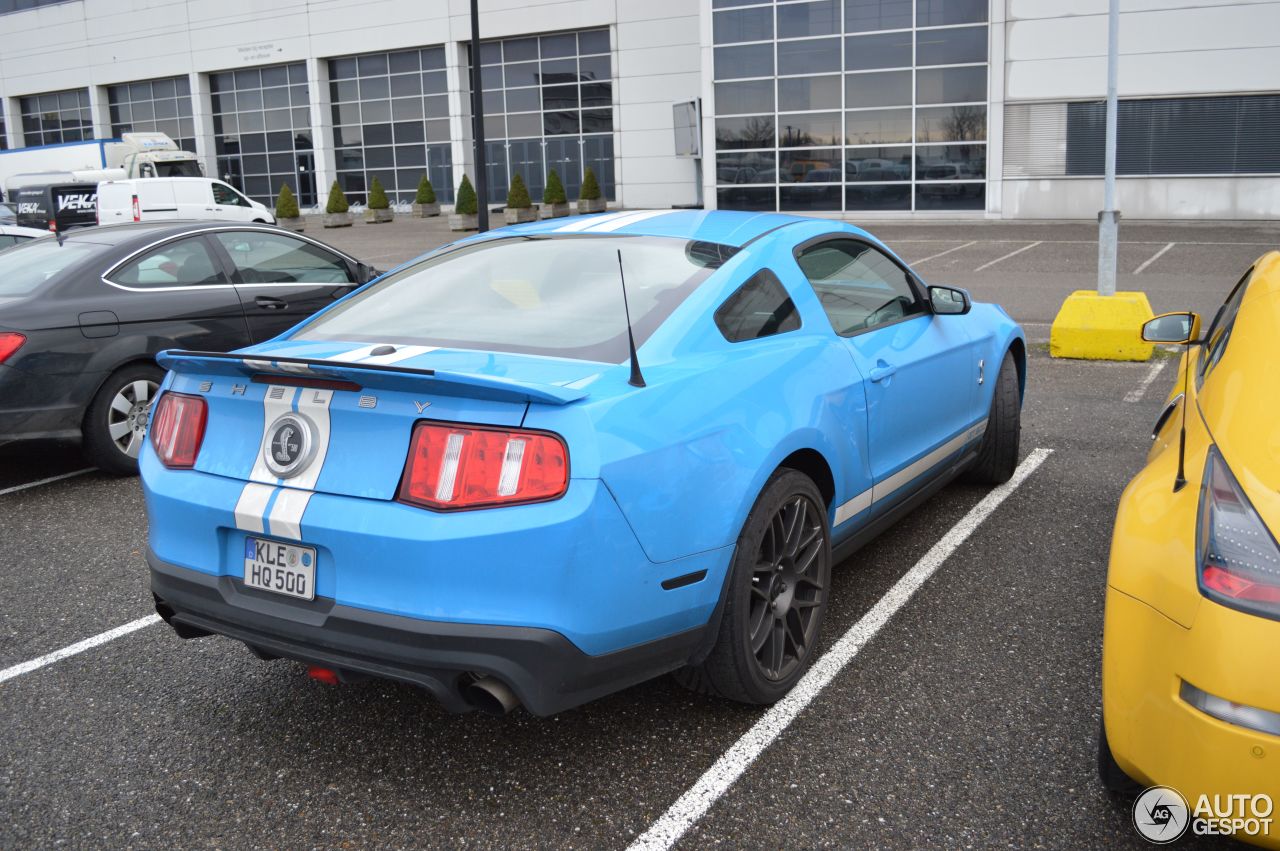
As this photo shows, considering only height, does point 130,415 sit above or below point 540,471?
below

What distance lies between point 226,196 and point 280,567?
3018 cm

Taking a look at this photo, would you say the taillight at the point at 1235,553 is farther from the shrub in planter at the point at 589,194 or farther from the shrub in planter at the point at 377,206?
the shrub in planter at the point at 377,206

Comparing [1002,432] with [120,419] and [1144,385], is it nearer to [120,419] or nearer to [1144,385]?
[1144,385]

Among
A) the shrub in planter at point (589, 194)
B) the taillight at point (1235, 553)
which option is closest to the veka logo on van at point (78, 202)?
the shrub in planter at point (589, 194)

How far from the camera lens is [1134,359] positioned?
977cm

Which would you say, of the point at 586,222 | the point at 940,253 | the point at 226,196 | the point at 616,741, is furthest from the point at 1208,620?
the point at 226,196

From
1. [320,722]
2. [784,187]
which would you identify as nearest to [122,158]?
[784,187]

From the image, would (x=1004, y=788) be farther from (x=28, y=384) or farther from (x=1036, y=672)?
(x=28, y=384)

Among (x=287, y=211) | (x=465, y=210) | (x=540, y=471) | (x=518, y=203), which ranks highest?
(x=287, y=211)

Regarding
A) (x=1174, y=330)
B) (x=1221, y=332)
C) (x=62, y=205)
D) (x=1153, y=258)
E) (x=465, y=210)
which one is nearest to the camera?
(x=1221, y=332)

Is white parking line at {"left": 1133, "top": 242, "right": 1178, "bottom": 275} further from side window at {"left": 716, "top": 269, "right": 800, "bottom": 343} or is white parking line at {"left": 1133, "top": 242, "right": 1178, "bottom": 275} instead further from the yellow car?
the yellow car

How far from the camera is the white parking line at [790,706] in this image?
2.98m

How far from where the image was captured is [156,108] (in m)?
44.3

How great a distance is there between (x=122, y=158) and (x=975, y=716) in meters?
36.9
